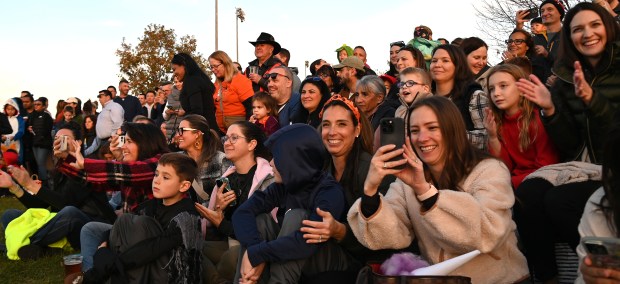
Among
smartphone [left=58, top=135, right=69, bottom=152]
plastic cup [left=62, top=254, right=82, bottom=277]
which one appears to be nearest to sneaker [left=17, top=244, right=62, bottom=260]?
smartphone [left=58, top=135, right=69, bottom=152]

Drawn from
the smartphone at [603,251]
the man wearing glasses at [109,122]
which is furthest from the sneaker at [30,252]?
the smartphone at [603,251]

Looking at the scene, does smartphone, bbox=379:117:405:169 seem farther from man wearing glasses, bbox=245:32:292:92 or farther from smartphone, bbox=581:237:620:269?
man wearing glasses, bbox=245:32:292:92

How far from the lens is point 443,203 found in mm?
3043

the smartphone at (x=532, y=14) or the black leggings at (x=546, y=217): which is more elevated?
the smartphone at (x=532, y=14)

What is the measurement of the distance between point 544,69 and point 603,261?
200 inches

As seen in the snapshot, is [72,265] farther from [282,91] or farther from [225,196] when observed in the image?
[282,91]

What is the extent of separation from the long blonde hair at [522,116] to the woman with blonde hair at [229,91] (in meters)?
4.38

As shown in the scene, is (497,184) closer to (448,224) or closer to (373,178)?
(448,224)

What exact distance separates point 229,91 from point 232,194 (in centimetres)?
346

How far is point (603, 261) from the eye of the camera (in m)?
2.46

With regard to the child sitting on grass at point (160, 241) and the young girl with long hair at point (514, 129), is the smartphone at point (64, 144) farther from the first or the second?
the young girl with long hair at point (514, 129)

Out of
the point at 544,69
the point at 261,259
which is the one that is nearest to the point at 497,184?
the point at 261,259

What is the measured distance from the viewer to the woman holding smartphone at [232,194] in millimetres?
5223

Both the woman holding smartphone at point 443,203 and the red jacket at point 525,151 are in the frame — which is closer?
the woman holding smartphone at point 443,203
